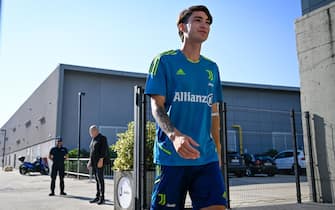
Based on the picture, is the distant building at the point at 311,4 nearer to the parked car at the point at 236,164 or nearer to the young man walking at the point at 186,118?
the young man walking at the point at 186,118

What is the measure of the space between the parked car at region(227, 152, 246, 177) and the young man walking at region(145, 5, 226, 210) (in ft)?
47.7

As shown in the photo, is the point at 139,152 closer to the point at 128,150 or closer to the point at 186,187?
the point at 128,150

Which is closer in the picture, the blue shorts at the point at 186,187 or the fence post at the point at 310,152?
the blue shorts at the point at 186,187

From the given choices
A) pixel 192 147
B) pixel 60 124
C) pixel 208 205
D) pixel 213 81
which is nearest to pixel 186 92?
pixel 213 81

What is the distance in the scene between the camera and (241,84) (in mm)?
32625

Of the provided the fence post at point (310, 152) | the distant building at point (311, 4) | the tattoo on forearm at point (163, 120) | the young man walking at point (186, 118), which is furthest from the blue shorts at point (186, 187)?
the distant building at point (311, 4)

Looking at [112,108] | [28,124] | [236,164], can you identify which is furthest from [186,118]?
[28,124]

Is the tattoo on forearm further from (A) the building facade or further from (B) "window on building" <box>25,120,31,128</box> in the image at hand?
(B) "window on building" <box>25,120,31,128</box>

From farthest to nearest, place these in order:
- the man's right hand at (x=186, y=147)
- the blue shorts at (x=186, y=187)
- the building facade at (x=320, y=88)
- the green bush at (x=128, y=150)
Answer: the building facade at (x=320, y=88), the green bush at (x=128, y=150), the blue shorts at (x=186, y=187), the man's right hand at (x=186, y=147)

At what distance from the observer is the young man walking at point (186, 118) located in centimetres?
202

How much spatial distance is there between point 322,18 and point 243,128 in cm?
2268

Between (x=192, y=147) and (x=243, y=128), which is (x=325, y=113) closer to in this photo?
(x=192, y=147)

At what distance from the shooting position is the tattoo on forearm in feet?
6.15

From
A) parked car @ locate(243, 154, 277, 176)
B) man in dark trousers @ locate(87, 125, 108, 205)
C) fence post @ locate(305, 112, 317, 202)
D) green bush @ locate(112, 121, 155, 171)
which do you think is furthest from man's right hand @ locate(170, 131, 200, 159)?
parked car @ locate(243, 154, 277, 176)
